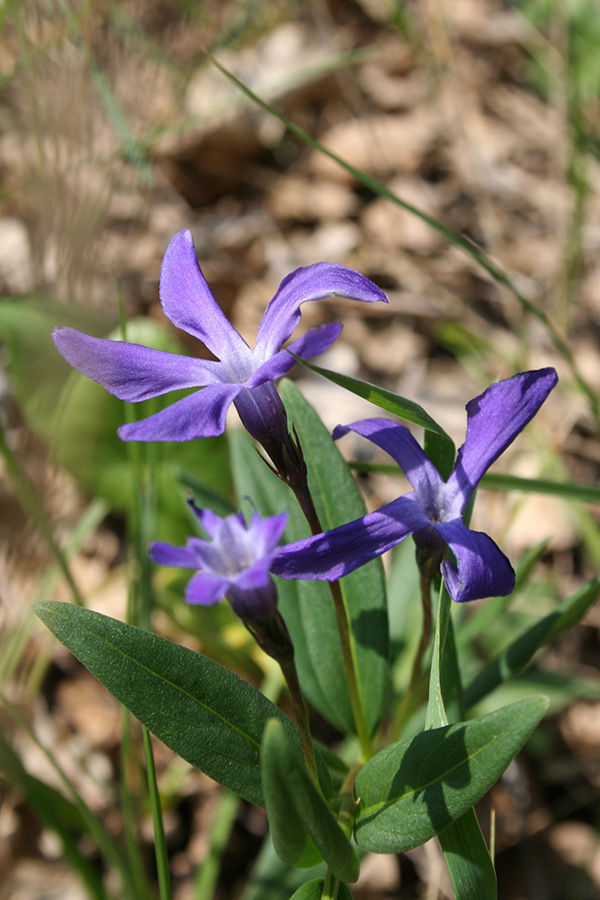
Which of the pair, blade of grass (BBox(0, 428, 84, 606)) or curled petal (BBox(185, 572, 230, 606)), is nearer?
curled petal (BBox(185, 572, 230, 606))

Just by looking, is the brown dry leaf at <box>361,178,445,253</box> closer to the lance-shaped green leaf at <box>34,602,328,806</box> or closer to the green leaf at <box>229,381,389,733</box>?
the green leaf at <box>229,381,389,733</box>

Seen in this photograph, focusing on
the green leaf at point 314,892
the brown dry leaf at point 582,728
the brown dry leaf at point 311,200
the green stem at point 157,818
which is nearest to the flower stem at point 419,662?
the green leaf at point 314,892

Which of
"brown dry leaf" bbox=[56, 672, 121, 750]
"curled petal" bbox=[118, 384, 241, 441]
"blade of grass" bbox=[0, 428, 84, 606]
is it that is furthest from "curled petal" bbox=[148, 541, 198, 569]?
"brown dry leaf" bbox=[56, 672, 121, 750]

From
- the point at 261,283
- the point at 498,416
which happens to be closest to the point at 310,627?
the point at 498,416

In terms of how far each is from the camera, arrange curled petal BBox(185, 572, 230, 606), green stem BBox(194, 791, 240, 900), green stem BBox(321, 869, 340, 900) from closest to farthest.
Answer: curled petal BBox(185, 572, 230, 606)
green stem BBox(321, 869, 340, 900)
green stem BBox(194, 791, 240, 900)

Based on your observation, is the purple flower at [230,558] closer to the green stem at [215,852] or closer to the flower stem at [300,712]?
the flower stem at [300,712]

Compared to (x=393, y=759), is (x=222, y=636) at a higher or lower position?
lower

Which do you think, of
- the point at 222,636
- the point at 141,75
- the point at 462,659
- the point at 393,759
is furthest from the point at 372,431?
the point at 141,75

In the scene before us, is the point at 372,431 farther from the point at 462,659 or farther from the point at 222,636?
the point at 222,636
